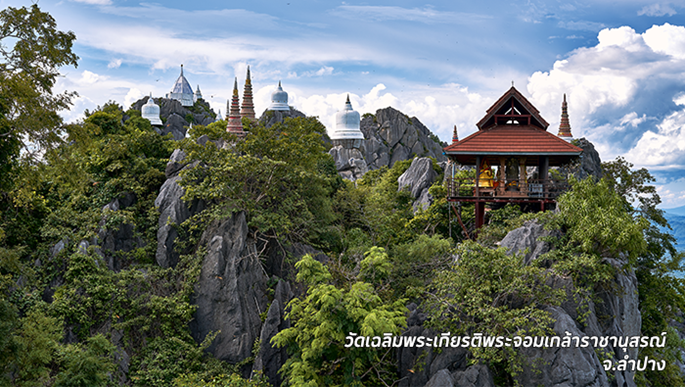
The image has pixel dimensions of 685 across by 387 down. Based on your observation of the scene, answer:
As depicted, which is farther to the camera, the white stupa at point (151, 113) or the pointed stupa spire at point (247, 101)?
the white stupa at point (151, 113)

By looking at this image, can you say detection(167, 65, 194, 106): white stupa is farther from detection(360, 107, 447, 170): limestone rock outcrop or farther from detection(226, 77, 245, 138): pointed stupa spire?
detection(226, 77, 245, 138): pointed stupa spire

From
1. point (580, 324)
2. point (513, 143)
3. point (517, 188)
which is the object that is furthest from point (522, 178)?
point (580, 324)

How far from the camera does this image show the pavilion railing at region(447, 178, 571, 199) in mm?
21672

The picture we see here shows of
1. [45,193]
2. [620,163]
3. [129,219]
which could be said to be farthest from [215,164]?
[620,163]

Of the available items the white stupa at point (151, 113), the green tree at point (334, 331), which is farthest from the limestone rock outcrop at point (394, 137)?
the green tree at point (334, 331)

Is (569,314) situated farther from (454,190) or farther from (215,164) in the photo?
(215,164)

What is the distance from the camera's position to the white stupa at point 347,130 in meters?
55.0

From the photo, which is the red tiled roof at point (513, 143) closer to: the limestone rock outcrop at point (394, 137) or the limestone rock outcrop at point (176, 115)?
the limestone rock outcrop at point (394, 137)

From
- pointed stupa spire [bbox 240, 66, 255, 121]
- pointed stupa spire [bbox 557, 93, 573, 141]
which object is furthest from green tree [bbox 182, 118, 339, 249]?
pointed stupa spire [bbox 557, 93, 573, 141]

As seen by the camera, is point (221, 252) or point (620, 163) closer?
point (221, 252)

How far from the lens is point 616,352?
56.0 feet

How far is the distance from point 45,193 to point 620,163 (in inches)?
1123

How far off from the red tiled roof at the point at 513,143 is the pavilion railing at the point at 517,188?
1.39m

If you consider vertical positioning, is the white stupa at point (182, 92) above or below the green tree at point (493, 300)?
above
